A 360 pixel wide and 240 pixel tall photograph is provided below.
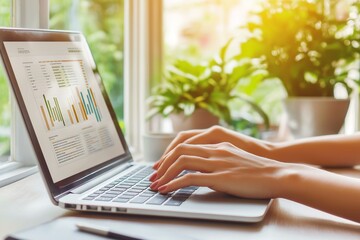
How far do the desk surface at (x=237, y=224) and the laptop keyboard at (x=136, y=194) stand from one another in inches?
1.2

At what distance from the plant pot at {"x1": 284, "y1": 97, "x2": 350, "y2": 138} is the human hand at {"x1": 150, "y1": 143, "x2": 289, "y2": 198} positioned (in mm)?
724

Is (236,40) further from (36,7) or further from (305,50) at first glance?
(36,7)

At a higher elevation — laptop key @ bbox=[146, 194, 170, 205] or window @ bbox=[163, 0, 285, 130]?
window @ bbox=[163, 0, 285, 130]

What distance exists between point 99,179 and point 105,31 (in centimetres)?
124

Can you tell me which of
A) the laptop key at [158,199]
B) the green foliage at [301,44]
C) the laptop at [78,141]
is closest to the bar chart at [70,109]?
the laptop at [78,141]

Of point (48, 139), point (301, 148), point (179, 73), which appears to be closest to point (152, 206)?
point (48, 139)

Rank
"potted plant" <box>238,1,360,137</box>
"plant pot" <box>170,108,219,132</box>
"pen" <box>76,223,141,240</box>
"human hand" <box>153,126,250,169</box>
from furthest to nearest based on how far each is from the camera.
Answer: "potted plant" <box>238,1,360,137</box>, "plant pot" <box>170,108,219,132</box>, "human hand" <box>153,126,250,169</box>, "pen" <box>76,223,141,240</box>

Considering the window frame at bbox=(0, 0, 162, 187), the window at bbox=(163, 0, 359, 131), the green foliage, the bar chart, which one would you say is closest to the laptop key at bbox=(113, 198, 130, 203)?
the bar chart

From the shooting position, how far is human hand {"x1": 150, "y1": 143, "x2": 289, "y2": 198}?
0.74 meters

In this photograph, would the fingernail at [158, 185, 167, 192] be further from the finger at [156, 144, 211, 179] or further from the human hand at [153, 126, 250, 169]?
the human hand at [153, 126, 250, 169]

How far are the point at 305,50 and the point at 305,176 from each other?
888mm

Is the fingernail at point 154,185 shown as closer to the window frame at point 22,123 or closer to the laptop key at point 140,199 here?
the laptop key at point 140,199

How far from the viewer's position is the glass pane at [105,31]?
1.59 meters

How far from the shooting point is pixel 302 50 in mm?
1563
